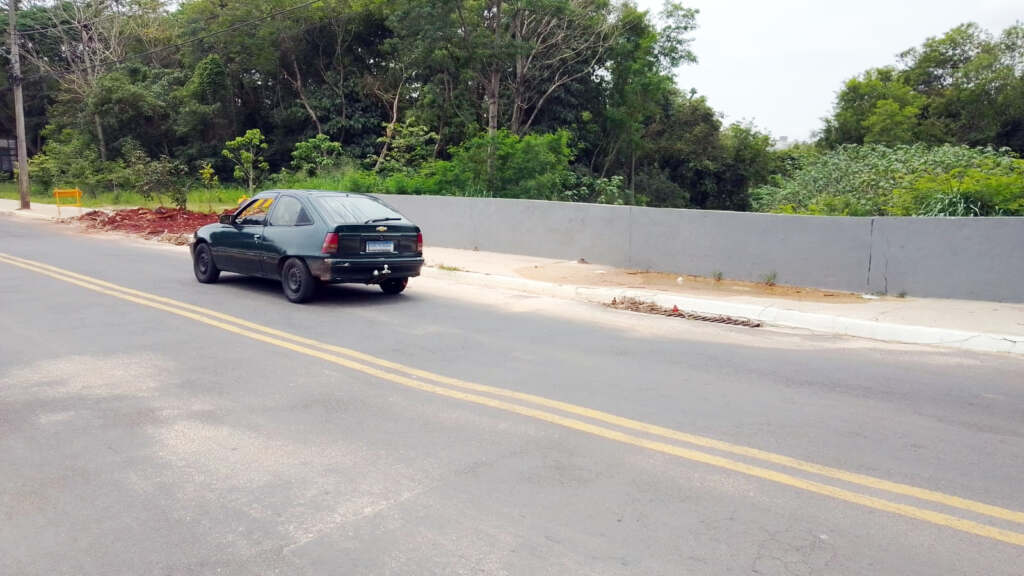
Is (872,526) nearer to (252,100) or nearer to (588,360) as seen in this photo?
(588,360)

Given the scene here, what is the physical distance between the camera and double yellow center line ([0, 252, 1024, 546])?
4.30 metres

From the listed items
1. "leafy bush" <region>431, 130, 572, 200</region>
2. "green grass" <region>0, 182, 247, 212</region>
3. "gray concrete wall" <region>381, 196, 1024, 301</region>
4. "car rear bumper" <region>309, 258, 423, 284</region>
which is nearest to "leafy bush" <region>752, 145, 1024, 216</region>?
"gray concrete wall" <region>381, 196, 1024, 301</region>

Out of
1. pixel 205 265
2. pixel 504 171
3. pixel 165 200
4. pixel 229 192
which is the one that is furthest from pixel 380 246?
pixel 229 192

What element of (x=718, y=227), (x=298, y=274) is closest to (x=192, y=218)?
(x=298, y=274)

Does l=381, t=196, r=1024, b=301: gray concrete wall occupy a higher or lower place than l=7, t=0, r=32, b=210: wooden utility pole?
lower

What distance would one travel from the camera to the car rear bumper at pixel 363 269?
1063 centimetres

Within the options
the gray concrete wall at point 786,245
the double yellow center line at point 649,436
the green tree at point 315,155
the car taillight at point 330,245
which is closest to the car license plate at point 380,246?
the car taillight at point 330,245

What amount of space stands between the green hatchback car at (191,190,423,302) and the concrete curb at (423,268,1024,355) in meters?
2.47

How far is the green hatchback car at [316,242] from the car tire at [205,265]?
340 millimetres

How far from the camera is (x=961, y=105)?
46375mm

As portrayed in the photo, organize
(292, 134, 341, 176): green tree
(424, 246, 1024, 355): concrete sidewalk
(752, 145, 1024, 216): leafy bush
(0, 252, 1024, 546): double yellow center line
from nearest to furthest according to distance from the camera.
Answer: (0, 252, 1024, 546): double yellow center line, (424, 246, 1024, 355): concrete sidewalk, (752, 145, 1024, 216): leafy bush, (292, 134, 341, 176): green tree

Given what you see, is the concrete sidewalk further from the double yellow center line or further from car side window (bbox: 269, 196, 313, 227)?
the double yellow center line

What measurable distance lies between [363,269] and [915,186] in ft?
33.4

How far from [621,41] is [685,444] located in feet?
112
